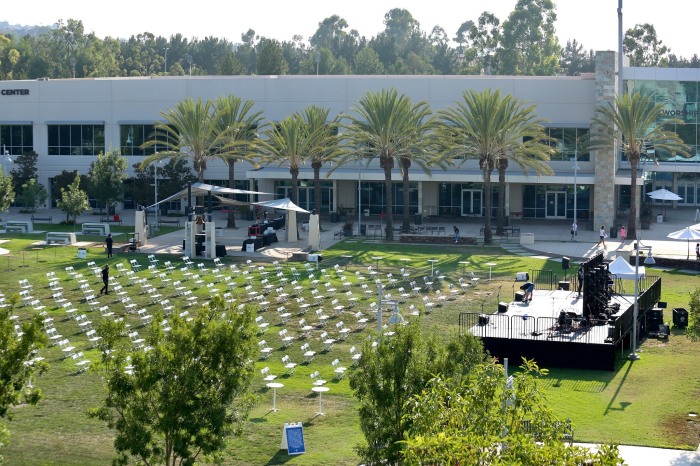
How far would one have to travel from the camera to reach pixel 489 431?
54.3ft

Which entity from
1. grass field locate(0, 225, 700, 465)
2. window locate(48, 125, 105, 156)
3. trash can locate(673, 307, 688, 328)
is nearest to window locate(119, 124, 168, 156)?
window locate(48, 125, 105, 156)

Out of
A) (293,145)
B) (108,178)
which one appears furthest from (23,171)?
(293,145)

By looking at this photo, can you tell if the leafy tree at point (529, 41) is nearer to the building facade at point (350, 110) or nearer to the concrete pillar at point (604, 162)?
the building facade at point (350, 110)

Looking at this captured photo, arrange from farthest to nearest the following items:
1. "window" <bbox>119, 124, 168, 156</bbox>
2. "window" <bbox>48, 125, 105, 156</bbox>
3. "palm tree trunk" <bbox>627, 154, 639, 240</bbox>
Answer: "window" <bbox>48, 125, 105, 156</bbox> < "window" <bbox>119, 124, 168, 156</bbox> < "palm tree trunk" <bbox>627, 154, 639, 240</bbox>

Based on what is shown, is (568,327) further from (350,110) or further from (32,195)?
(32,195)

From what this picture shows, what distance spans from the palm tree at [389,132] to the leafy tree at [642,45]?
72378 mm

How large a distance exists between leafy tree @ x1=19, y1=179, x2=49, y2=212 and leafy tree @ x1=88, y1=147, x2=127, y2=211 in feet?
15.8

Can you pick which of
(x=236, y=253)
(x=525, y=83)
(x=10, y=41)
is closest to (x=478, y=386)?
(x=236, y=253)

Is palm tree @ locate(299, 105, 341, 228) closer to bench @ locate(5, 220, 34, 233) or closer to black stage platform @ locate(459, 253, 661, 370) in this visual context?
bench @ locate(5, 220, 34, 233)

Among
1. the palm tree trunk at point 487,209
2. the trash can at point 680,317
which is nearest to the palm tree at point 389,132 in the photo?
the palm tree trunk at point 487,209

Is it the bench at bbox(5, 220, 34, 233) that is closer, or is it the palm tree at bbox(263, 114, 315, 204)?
the palm tree at bbox(263, 114, 315, 204)

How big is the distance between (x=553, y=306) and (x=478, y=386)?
875 inches

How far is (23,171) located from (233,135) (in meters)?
20.0

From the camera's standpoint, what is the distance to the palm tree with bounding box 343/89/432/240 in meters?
62.9
